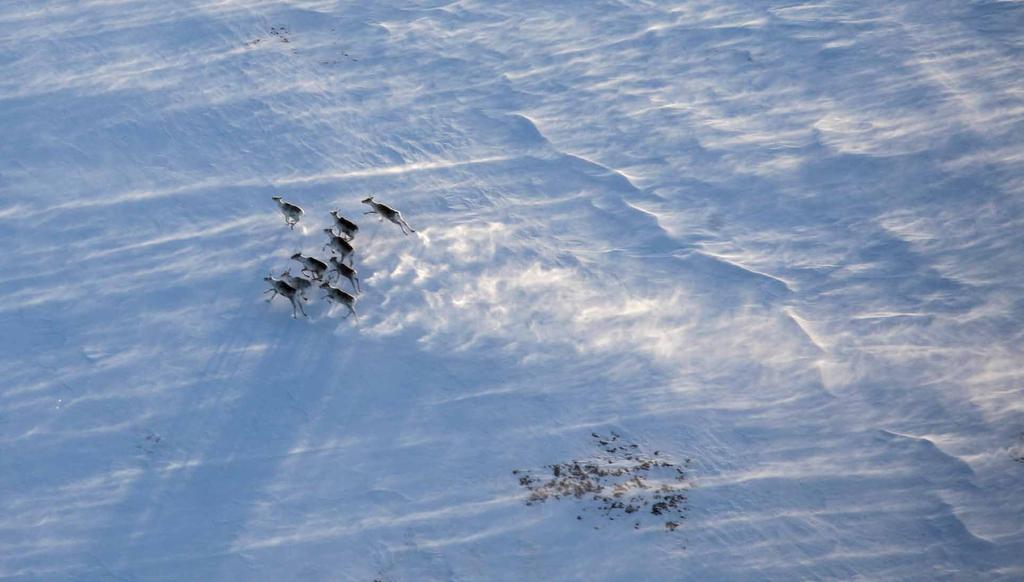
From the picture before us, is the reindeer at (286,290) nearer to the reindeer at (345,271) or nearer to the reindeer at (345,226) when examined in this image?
the reindeer at (345,271)

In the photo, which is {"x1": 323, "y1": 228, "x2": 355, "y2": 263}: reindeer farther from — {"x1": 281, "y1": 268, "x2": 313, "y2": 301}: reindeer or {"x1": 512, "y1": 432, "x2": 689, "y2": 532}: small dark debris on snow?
{"x1": 512, "y1": 432, "x2": 689, "y2": 532}: small dark debris on snow

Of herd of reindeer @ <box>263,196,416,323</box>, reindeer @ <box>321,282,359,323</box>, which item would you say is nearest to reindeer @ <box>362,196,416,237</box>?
herd of reindeer @ <box>263,196,416,323</box>

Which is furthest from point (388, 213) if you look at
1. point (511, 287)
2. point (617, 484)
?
point (617, 484)

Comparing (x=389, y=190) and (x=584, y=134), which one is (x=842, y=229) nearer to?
(x=584, y=134)

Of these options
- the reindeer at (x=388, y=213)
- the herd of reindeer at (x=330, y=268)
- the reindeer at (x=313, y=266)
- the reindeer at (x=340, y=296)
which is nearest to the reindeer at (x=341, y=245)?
the herd of reindeer at (x=330, y=268)

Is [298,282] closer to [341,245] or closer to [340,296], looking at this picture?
[340,296]

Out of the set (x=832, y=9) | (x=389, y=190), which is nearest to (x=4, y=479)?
(x=389, y=190)
